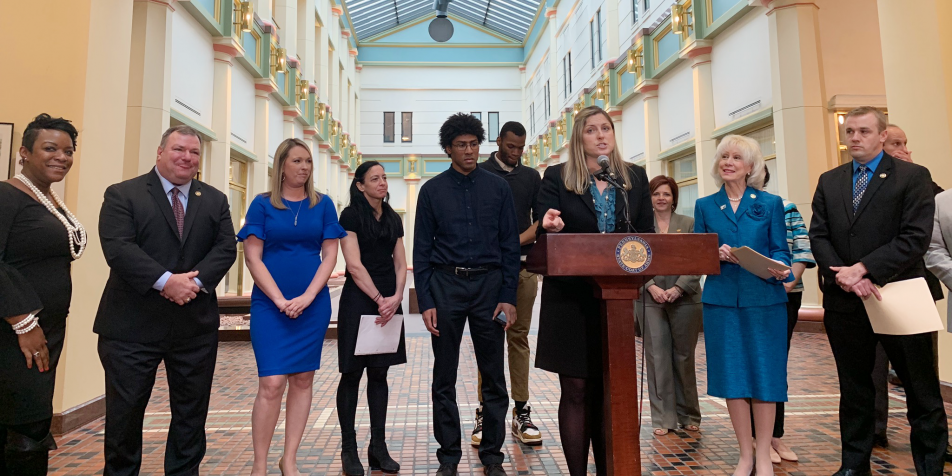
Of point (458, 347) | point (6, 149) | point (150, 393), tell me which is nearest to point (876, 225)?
point (458, 347)

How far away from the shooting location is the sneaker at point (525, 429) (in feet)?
11.4

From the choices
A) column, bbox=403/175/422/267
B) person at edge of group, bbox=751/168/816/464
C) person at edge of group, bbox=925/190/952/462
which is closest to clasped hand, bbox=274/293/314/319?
person at edge of group, bbox=751/168/816/464

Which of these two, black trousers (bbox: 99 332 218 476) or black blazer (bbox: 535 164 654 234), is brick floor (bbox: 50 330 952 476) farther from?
black blazer (bbox: 535 164 654 234)

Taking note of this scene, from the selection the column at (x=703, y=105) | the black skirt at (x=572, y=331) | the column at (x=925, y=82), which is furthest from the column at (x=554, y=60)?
the black skirt at (x=572, y=331)

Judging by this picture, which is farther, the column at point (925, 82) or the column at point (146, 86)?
the column at point (146, 86)

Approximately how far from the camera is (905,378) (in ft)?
8.87

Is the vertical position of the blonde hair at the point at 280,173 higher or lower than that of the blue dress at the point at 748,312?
higher

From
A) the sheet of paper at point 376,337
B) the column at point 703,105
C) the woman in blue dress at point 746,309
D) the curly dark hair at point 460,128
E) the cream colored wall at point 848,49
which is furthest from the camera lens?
the column at point 703,105

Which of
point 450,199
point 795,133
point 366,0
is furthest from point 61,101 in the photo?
point 366,0

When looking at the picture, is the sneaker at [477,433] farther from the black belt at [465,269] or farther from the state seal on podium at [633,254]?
the state seal on podium at [633,254]

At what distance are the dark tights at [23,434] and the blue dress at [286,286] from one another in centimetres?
93

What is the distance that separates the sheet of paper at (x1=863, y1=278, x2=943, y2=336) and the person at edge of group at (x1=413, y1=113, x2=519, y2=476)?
170 centimetres

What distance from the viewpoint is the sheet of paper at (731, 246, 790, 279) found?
8.27 feet

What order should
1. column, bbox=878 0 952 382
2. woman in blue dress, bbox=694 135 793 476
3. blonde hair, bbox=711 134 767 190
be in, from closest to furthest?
woman in blue dress, bbox=694 135 793 476, blonde hair, bbox=711 134 767 190, column, bbox=878 0 952 382
